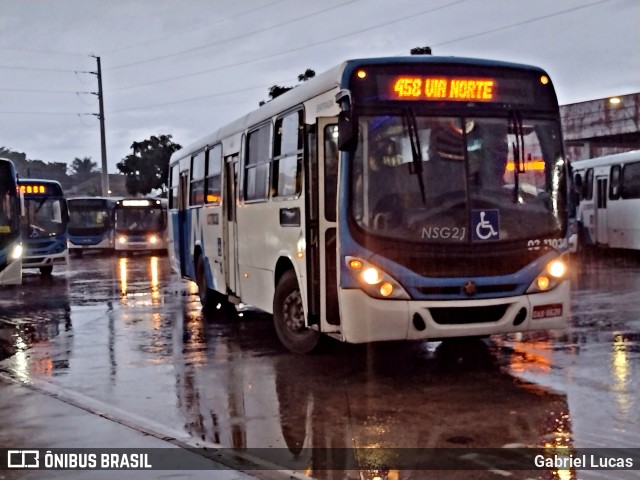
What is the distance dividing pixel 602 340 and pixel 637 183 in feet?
53.1

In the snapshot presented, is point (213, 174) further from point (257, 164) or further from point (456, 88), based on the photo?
point (456, 88)

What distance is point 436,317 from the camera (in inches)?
333

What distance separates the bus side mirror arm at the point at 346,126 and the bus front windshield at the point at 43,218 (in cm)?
1990

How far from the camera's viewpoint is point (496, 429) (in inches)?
266

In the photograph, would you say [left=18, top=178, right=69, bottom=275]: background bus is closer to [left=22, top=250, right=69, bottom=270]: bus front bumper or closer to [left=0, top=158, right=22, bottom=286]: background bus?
[left=22, top=250, right=69, bottom=270]: bus front bumper

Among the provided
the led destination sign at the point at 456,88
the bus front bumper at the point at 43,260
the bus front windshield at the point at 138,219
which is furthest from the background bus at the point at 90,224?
the led destination sign at the point at 456,88

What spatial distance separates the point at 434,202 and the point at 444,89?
3.89 ft

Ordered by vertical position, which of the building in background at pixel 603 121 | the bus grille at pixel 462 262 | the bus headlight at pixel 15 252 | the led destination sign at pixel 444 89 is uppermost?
the building in background at pixel 603 121

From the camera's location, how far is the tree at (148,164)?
64.0 m

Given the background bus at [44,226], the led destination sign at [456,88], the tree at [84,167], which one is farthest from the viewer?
A: the tree at [84,167]

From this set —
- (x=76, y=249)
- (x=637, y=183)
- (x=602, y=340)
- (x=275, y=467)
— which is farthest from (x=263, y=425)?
(x=76, y=249)

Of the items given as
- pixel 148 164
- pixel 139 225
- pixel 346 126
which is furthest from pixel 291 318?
pixel 148 164

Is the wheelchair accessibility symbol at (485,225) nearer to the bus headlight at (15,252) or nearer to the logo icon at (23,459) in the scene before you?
the logo icon at (23,459)

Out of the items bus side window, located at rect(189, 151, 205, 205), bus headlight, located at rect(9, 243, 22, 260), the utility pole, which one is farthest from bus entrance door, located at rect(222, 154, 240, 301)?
the utility pole
